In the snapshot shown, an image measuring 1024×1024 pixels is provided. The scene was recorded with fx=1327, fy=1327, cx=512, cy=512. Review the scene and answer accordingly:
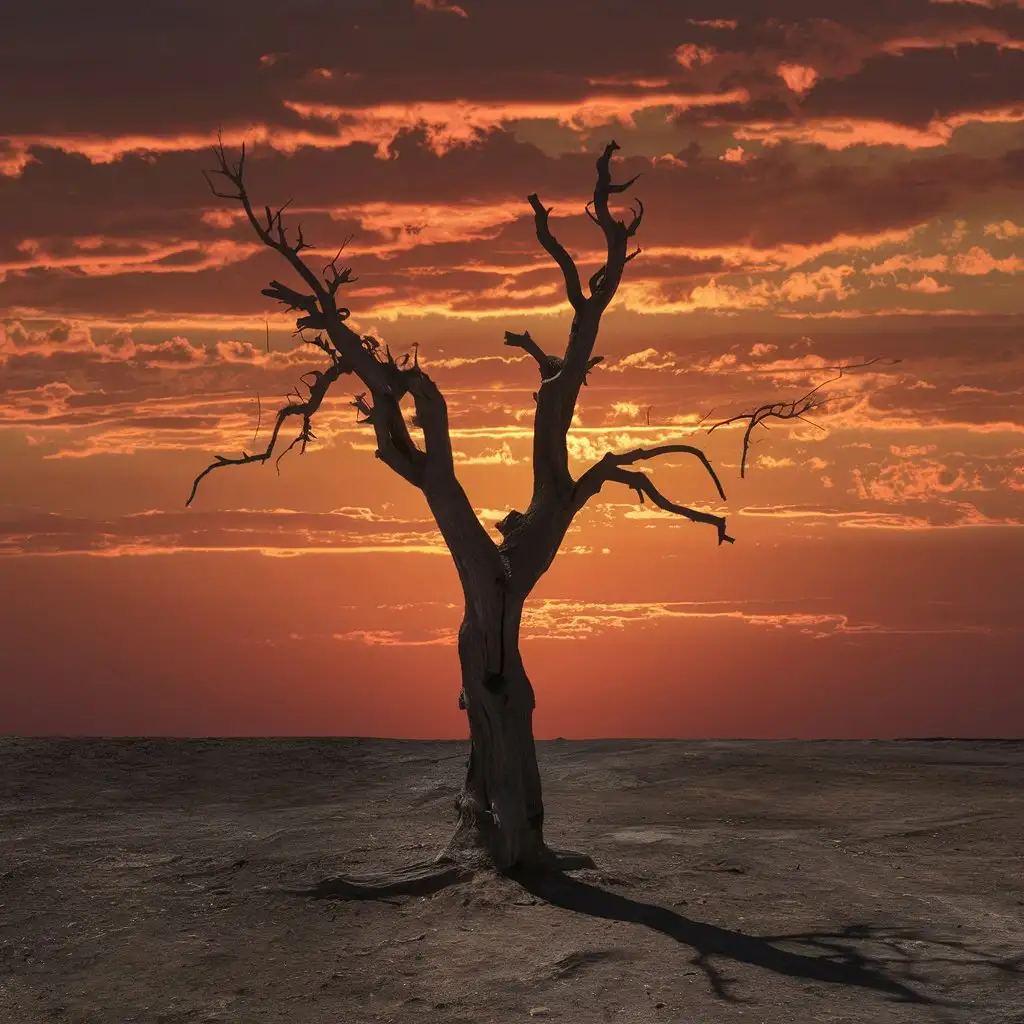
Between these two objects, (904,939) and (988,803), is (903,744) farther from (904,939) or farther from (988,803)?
(904,939)

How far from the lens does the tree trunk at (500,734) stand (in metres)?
14.6

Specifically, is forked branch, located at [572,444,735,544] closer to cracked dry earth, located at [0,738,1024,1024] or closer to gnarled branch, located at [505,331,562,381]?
gnarled branch, located at [505,331,562,381]

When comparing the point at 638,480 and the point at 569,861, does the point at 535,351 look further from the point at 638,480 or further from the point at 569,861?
Answer: the point at 569,861

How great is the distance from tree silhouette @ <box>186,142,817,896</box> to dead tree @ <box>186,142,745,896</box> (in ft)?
0.04

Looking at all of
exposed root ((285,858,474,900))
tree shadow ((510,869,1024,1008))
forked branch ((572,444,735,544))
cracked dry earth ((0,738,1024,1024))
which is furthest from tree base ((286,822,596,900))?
forked branch ((572,444,735,544))

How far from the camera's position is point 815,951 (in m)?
12.4

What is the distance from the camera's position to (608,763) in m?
22.7

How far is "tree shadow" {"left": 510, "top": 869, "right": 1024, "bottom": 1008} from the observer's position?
11.6m

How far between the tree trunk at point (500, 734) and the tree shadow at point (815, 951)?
942 mm

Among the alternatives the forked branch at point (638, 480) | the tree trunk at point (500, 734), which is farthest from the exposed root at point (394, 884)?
the forked branch at point (638, 480)

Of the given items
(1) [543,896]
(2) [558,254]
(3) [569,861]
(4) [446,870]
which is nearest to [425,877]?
(4) [446,870]

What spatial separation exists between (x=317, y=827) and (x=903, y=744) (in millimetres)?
11674

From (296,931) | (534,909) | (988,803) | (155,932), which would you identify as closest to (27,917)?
(155,932)

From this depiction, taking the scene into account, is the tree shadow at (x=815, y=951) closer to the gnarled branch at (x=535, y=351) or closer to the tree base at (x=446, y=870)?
the tree base at (x=446, y=870)
